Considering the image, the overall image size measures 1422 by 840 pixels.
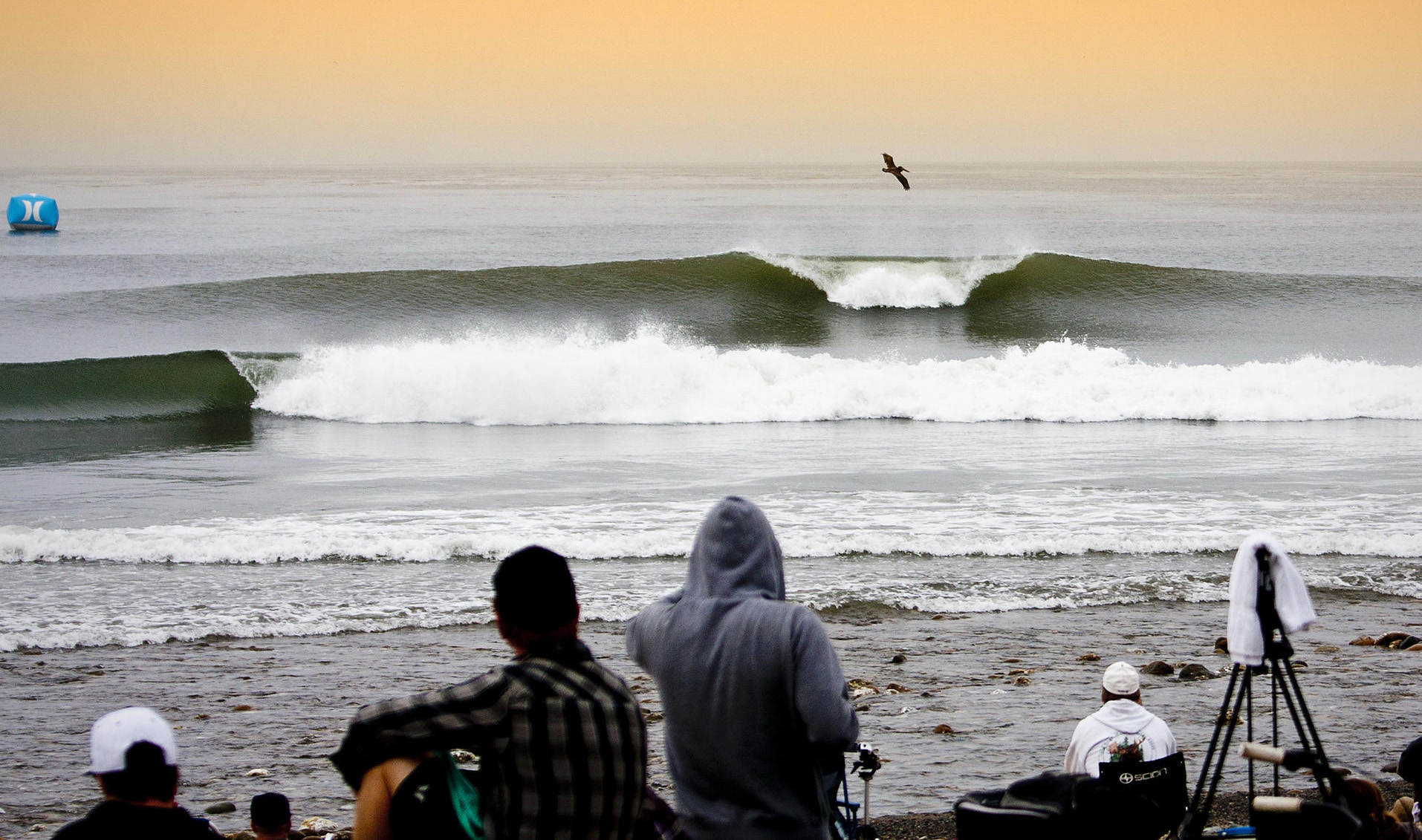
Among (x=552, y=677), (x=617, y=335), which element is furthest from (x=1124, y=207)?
(x=552, y=677)

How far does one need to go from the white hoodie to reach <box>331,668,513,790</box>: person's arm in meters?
2.19

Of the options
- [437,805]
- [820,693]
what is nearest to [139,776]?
[437,805]

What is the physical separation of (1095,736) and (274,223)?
50156 millimetres

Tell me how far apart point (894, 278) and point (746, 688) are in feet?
85.7

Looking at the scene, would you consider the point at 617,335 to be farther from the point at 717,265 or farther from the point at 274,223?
the point at 274,223

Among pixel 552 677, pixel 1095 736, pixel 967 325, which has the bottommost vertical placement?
pixel 1095 736

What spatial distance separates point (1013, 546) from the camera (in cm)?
956

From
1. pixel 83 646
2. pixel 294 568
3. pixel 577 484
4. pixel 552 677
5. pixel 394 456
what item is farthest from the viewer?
pixel 394 456

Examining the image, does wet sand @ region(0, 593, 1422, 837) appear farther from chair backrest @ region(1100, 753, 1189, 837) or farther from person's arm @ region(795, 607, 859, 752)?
person's arm @ region(795, 607, 859, 752)

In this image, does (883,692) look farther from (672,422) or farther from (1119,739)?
(672,422)

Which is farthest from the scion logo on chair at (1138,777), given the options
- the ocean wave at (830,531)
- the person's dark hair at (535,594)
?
the ocean wave at (830,531)

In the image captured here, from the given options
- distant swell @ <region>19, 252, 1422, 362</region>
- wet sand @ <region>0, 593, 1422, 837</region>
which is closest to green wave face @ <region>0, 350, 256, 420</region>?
distant swell @ <region>19, 252, 1422, 362</region>

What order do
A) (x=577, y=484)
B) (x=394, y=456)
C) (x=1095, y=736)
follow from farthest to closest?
(x=394, y=456), (x=577, y=484), (x=1095, y=736)

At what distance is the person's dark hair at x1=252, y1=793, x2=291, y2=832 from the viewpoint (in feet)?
8.95
